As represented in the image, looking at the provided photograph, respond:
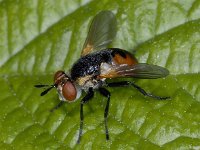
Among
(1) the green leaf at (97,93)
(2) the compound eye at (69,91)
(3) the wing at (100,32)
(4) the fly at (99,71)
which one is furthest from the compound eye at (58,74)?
(3) the wing at (100,32)

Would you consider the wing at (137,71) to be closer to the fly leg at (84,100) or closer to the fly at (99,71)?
the fly at (99,71)

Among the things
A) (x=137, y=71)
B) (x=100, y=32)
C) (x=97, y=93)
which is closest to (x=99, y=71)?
(x=97, y=93)

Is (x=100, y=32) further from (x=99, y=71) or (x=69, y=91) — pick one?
(x=69, y=91)

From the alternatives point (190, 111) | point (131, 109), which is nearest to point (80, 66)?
point (131, 109)

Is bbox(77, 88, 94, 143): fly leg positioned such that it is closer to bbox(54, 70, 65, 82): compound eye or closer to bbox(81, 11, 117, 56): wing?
bbox(54, 70, 65, 82): compound eye

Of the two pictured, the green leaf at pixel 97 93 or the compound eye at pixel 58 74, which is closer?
the green leaf at pixel 97 93

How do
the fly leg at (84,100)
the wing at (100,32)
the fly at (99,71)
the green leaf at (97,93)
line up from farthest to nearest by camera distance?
the wing at (100,32)
the fly at (99,71)
the fly leg at (84,100)
the green leaf at (97,93)
